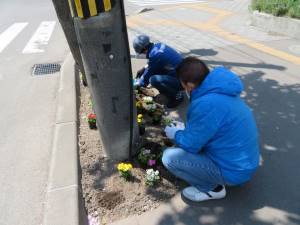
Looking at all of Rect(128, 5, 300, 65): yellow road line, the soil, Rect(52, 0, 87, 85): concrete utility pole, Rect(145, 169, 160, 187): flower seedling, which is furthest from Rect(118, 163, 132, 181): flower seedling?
Rect(128, 5, 300, 65): yellow road line

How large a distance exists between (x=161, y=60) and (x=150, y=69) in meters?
0.23

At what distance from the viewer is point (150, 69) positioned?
4734 millimetres

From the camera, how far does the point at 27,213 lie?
3.06m

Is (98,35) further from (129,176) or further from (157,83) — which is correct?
(157,83)

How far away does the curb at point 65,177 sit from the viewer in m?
2.77

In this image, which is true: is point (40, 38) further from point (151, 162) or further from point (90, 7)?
point (90, 7)

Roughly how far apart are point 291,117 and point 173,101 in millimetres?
1589

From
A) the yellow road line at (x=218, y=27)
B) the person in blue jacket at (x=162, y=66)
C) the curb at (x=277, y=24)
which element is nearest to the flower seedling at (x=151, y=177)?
the person in blue jacket at (x=162, y=66)

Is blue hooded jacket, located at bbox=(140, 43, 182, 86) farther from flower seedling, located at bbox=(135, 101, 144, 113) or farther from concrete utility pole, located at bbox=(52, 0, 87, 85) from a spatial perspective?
concrete utility pole, located at bbox=(52, 0, 87, 85)

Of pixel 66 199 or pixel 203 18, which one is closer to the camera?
pixel 66 199

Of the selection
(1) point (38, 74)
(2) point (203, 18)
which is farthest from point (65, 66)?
(2) point (203, 18)

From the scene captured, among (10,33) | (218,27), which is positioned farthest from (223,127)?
(10,33)

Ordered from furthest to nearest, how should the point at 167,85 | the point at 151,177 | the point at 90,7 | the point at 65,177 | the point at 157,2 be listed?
the point at 157,2, the point at 167,85, the point at 65,177, the point at 151,177, the point at 90,7

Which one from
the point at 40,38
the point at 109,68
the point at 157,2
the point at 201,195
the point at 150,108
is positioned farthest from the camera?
the point at 157,2
